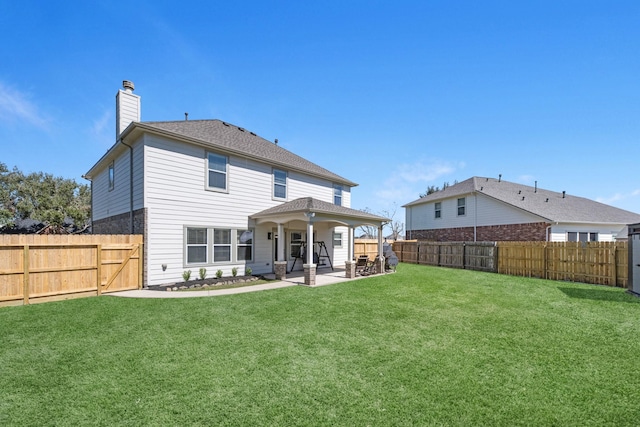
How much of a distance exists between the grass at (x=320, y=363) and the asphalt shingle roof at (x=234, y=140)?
20.4 ft

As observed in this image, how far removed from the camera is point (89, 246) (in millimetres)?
8617

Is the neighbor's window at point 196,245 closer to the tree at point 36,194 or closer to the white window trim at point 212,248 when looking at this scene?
the white window trim at point 212,248

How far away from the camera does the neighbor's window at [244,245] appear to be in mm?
12055

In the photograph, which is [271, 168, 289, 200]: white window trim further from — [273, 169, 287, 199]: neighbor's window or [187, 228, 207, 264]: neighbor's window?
[187, 228, 207, 264]: neighbor's window

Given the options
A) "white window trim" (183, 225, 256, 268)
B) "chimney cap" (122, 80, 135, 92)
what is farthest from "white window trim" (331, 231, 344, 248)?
"chimney cap" (122, 80, 135, 92)

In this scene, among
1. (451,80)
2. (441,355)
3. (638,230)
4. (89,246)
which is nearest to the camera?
(441,355)

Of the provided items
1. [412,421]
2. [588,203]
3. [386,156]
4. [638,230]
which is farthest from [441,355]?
[588,203]

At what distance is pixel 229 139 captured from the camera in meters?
12.7

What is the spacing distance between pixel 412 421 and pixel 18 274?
993 cm

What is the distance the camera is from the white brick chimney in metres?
11.3

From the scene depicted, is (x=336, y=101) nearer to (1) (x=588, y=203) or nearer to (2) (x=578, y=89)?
(2) (x=578, y=89)

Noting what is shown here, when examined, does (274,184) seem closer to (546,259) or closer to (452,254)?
(452,254)

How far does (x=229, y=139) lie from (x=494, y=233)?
57.4 ft

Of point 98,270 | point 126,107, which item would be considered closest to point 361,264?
point 98,270
